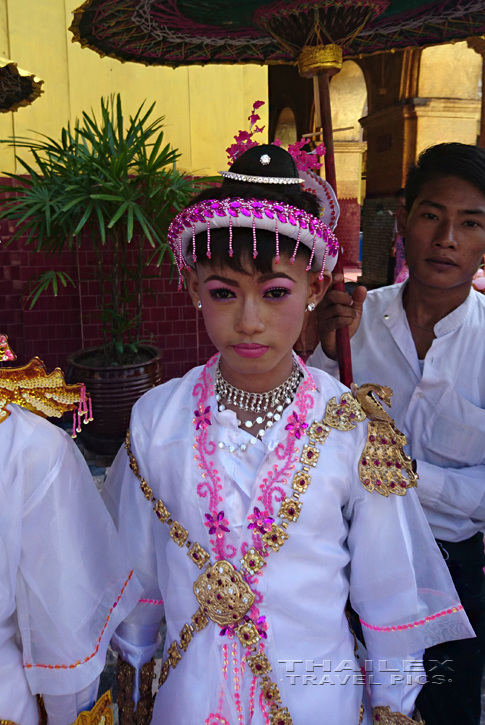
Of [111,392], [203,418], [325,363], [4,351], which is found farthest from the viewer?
[111,392]

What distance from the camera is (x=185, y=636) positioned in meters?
1.28

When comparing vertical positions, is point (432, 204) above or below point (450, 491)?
above

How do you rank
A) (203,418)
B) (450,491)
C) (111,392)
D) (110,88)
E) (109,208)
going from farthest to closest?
(110,88)
(111,392)
(109,208)
(450,491)
(203,418)

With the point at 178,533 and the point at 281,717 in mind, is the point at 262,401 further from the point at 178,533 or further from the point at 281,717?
the point at 281,717

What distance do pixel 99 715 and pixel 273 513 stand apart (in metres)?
0.57

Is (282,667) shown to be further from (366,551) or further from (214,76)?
(214,76)

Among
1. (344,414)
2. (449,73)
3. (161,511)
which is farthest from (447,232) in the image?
(449,73)

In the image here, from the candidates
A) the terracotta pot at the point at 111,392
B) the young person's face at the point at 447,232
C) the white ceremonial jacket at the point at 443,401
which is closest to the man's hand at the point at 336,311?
the white ceremonial jacket at the point at 443,401

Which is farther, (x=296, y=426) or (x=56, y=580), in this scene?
(x=296, y=426)

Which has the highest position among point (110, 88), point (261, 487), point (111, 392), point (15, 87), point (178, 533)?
point (110, 88)

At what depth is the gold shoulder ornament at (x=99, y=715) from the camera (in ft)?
3.92

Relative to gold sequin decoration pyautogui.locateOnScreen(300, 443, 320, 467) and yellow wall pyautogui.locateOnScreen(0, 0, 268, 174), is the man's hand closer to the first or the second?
gold sequin decoration pyautogui.locateOnScreen(300, 443, 320, 467)

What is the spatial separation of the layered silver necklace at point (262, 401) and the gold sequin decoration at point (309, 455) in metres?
0.10

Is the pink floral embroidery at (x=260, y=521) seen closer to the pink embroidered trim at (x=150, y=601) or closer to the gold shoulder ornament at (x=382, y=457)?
the gold shoulder ornament at (x=382, y=457)
